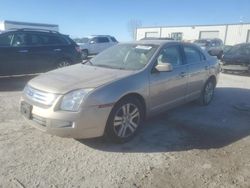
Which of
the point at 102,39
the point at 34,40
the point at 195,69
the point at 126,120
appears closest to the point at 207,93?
the point at 195,69

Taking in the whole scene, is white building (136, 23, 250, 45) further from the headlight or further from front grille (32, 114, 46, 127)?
front grille (32, 114, 46, 127)

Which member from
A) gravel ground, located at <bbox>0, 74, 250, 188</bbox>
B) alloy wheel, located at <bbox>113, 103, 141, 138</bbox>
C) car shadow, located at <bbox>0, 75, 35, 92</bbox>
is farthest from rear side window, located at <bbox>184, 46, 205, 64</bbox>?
car shadow, located at <bbox>0, 75, 35, 92</bbox>

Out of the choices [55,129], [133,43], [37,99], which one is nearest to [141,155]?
[55,129]

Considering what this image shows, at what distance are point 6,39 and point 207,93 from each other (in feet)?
20.4

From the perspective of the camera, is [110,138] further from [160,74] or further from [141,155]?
[160,74]

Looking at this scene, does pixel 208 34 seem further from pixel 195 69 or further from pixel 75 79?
pixel 75 79

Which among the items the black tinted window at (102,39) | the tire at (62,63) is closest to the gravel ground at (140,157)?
the tire at (62,63)

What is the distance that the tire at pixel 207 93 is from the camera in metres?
6.49

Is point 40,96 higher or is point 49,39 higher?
point 49,39

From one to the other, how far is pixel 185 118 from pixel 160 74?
1.39m

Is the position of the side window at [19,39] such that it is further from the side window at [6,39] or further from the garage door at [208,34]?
the garage door at [208,34]

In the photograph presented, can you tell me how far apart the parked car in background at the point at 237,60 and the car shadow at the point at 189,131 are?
6084 millimetres

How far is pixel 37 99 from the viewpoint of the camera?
3.96 metres

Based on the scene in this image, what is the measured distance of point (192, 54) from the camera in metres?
5.98
